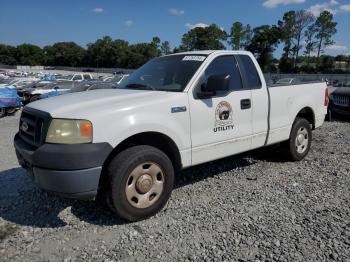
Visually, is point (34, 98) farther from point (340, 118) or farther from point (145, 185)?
point (145, 185)

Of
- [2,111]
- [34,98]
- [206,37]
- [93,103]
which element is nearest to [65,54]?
[206,37]

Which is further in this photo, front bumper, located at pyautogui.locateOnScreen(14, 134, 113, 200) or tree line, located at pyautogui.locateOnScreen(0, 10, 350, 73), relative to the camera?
tree line, located at pyautogui.locateOnScreen(0, 10, 350, 73)

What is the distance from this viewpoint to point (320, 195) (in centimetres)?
448

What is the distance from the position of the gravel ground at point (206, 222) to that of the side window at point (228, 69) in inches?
56.2

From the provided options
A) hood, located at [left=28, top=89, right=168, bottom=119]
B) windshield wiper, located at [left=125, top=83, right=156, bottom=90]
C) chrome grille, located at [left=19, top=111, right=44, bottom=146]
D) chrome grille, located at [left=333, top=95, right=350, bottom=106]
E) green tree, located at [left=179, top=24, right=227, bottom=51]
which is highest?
green tree, located at [left=179, top=24, right=227, bottom=51]

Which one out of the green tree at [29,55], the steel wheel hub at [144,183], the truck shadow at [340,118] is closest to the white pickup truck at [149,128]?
the steel wheel hub at [144,183]

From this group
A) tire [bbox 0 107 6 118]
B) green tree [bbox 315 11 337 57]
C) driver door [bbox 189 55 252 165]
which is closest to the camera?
driver door [bbox 189 55 252 165]

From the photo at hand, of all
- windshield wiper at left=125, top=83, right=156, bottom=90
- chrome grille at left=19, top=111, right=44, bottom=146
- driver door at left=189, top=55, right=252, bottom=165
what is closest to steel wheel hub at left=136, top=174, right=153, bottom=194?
driver door at left=189, top=55, right=252, bottom=165

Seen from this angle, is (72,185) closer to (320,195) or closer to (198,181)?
(198,181)

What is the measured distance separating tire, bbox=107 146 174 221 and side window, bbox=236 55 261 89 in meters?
1.80

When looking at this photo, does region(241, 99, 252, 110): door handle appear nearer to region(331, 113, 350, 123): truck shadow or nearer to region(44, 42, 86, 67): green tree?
region(331, 113, 350, 123): truck shadow

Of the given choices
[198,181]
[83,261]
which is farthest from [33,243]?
A: [198,181]

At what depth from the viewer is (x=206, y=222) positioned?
3740 millimetres

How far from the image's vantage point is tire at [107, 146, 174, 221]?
3.48 meters
